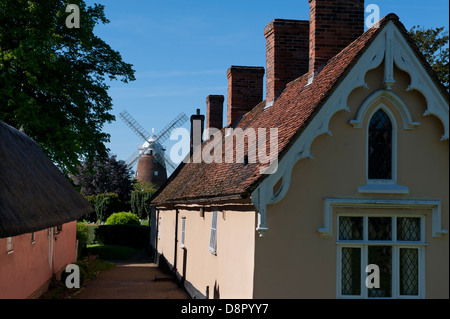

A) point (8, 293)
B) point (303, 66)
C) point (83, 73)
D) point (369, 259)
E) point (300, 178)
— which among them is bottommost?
point (8, 293)

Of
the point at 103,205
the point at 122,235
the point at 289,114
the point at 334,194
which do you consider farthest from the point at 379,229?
the point at 103,205

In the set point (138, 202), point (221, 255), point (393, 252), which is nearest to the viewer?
point (393, 252)

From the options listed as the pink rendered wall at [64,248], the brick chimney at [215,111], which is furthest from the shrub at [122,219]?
the brick chimney at [215,111]

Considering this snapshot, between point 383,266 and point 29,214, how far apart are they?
24.5ft

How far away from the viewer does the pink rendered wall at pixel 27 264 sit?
43.0 feet

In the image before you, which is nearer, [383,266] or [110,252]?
[383,266]

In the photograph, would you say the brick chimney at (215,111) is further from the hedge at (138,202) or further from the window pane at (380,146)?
the hedge at (138,202)

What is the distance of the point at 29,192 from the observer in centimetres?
1323

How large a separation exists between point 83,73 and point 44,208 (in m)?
14.6

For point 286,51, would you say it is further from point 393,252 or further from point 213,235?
point 393,252

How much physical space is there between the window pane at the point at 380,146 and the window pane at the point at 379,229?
2.88 ft

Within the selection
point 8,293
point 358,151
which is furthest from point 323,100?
point 8,293

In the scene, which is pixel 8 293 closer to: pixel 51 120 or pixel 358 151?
pixel 358 151
